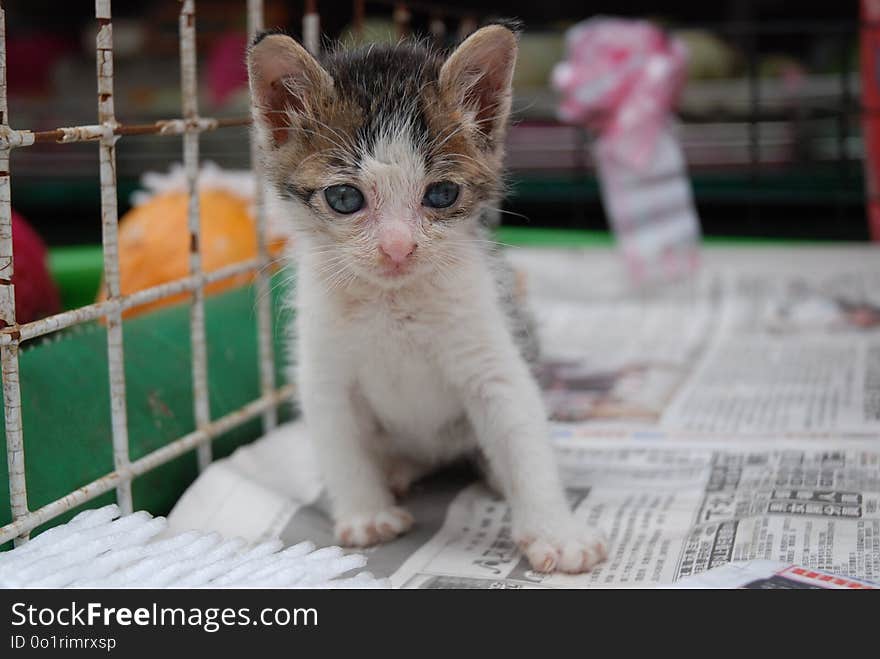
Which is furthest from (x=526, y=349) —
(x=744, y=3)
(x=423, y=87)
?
(x=744, y=3)

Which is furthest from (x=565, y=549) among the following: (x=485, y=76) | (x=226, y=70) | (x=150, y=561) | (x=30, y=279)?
(x=226, y=70)

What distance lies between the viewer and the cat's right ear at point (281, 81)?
52.8 inches

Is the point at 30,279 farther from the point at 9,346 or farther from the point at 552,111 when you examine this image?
the point at 552,111

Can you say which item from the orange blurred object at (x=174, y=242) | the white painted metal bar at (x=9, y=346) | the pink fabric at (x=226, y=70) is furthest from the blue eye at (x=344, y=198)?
the pink fabric at (x=226, y=70)

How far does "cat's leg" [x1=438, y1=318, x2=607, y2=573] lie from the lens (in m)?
1.38

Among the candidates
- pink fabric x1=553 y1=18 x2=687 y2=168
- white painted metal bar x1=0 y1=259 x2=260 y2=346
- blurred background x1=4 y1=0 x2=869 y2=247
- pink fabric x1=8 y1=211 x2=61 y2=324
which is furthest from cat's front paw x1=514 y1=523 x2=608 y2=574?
blurred background x1=4 y1=0 x2=869 y2=247

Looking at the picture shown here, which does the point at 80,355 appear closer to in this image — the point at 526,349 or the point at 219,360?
the point at 219,360

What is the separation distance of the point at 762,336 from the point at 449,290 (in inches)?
48.7

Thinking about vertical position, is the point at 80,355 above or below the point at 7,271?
below

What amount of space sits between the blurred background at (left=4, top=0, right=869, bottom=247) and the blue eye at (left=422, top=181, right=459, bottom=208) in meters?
1.81

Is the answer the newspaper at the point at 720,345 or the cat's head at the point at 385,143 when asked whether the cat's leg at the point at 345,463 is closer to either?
the cat's head at the point at 385,143

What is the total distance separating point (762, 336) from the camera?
2418 millimetres

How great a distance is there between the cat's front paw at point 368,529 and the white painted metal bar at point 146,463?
10.9 inches

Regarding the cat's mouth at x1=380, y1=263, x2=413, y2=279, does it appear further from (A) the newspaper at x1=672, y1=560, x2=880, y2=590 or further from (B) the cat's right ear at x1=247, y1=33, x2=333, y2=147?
(A) the newspaper at x1=672, y1=560, x2=880, y2=590
